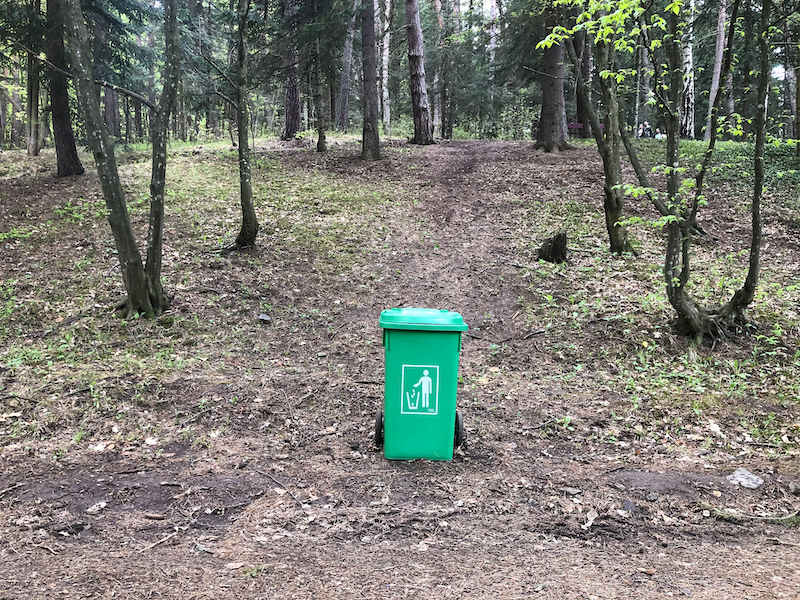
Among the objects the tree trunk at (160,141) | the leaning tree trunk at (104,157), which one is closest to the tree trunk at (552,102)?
the tree trunk at (160,141)

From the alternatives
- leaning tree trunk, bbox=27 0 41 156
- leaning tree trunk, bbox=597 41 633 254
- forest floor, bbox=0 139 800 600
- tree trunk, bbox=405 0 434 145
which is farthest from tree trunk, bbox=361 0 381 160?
leaning tree trunk, bbox=27 0 41 156

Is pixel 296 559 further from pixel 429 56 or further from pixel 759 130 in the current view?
pixel 429 56

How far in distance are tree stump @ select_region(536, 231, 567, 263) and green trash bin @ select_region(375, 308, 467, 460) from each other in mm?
5201

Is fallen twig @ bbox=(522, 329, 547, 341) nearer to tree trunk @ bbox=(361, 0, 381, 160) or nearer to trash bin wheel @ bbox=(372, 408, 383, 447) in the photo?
trash bin wheel @ bbox=(372, 408, 383, 447)

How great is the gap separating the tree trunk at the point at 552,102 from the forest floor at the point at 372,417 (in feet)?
15.9

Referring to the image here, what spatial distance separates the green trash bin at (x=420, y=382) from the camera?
3693 mm

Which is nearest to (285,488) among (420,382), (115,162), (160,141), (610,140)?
(420,382)

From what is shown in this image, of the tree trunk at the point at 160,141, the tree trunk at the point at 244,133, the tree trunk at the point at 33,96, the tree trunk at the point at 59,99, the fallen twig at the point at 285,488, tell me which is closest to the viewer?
the fallen twig at the point at 285,488

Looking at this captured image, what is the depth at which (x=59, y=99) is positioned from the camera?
1187 centimetres

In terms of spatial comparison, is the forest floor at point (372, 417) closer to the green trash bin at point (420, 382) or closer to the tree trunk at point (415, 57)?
the green trash bin at point (420, 382)

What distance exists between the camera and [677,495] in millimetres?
3547

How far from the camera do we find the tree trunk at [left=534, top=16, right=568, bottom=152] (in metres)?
13.5

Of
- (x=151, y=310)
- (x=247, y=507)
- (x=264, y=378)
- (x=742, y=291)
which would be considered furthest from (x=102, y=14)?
(x=742, y=291)

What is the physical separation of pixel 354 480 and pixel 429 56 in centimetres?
2287
